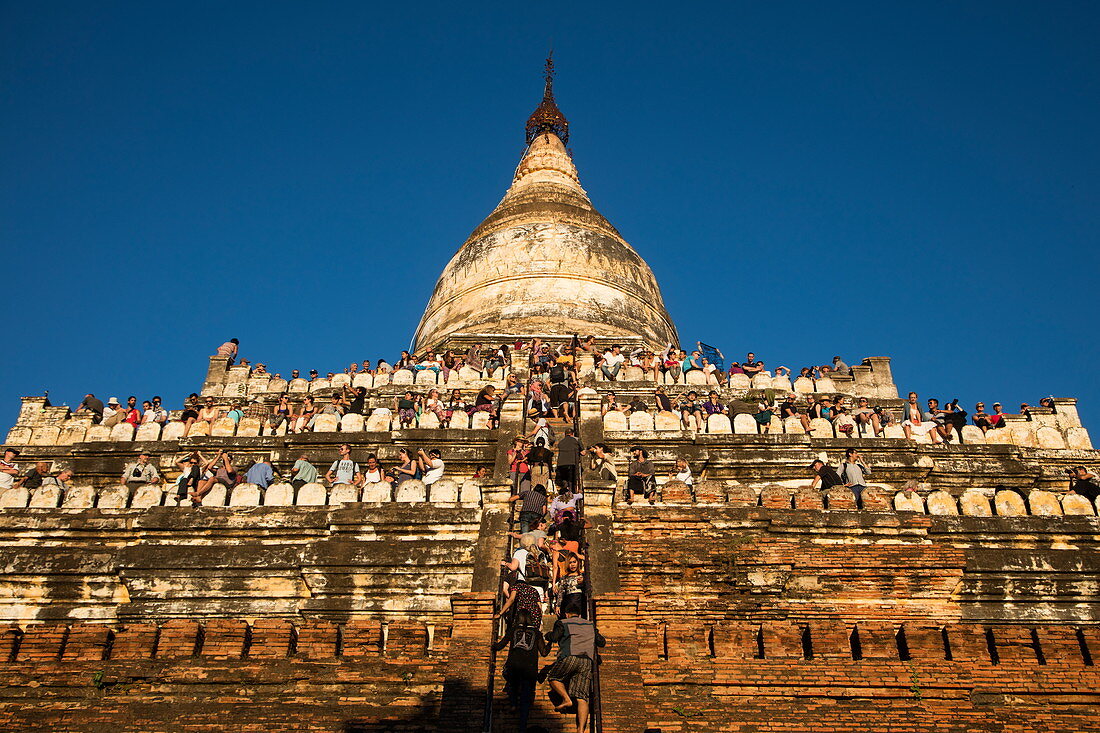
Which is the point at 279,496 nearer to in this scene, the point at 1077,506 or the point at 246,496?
the point at 246,496

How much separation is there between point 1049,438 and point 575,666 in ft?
42.9

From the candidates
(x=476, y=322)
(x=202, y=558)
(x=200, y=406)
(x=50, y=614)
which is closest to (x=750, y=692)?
(x=202, y=558)

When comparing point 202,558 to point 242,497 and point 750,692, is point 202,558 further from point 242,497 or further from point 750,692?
point 750,692

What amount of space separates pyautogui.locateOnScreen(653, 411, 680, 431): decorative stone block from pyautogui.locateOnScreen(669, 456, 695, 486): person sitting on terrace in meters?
Answer: 1.33

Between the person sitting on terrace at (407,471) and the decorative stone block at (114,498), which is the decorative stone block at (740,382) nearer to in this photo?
the person sitting on terrace at (407,471)

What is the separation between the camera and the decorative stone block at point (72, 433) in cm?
2019

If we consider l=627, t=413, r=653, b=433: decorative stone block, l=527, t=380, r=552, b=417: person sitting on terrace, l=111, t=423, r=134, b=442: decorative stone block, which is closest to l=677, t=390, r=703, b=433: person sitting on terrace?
l=627, t=413, r=653, b=433: decorative stone block

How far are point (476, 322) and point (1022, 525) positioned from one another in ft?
56.3

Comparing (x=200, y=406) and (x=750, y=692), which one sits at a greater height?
(x=200, y=406)

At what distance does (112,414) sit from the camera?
21219 millimetres

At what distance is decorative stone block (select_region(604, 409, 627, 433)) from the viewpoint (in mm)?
19469

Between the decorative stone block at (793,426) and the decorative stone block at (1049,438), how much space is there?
4.53 meters

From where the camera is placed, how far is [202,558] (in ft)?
48.4

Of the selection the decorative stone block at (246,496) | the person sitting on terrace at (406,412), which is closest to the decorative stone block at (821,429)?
the person sitting on terrace at (406,412)
